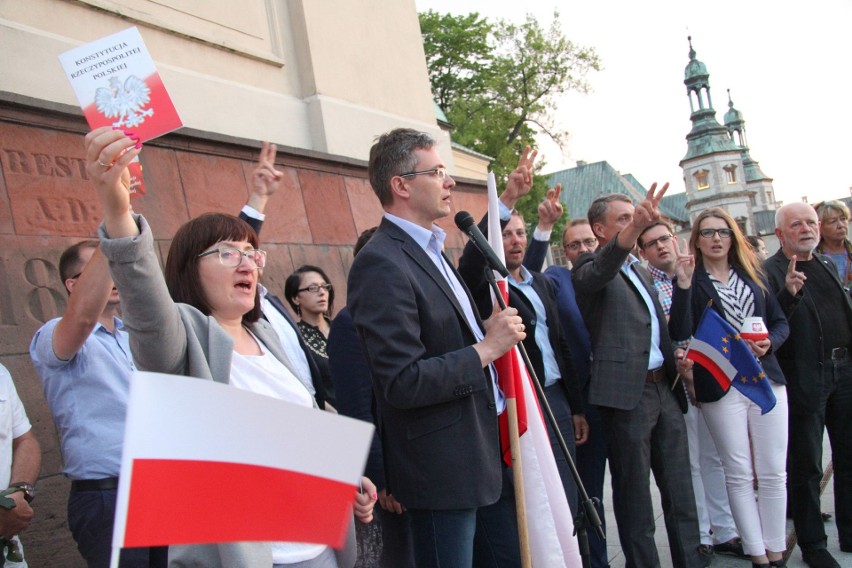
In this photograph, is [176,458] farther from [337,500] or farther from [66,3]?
[66,3]

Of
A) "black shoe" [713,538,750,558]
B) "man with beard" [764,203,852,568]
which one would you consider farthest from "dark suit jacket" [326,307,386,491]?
"man with beard" [764,203,852,568]

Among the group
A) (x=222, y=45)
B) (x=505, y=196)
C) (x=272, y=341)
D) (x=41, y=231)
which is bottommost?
(x=272, y=341)

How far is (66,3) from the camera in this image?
543 cm

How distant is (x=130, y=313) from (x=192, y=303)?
0.58m

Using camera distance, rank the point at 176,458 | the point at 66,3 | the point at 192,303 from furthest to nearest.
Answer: the point at 66,3 → the point at 192,303 → the point at 176,458

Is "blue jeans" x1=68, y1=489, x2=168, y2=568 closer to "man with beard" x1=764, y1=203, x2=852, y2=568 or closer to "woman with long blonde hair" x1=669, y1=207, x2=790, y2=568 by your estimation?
"woman with long blonde hair" x1=669, y1=207, x2=790, y2=568

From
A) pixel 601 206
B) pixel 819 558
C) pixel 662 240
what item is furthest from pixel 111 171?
pixel 819 558

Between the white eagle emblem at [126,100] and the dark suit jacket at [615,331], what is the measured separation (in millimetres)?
2463

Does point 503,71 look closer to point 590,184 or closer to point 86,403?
point 86,403

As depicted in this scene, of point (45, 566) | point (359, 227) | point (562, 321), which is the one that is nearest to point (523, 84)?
point (359, 227)

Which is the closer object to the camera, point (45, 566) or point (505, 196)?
point (45, 566)

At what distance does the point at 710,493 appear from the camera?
16.9 feet

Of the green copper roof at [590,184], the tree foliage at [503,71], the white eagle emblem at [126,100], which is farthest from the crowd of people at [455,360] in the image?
the green copper roof at [590,184]

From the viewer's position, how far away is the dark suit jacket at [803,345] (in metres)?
4.91
